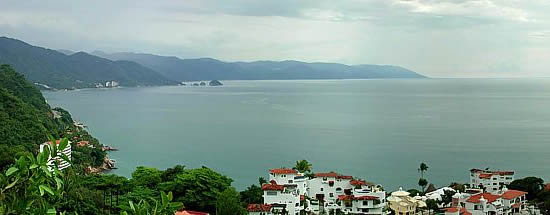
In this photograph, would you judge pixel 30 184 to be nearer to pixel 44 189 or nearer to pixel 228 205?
pixel 44 189

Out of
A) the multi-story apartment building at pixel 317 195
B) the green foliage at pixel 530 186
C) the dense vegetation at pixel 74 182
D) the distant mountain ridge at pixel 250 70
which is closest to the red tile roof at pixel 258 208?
the multi-story apartment building at pixel 317 195

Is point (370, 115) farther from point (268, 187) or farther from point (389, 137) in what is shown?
point (268, 187)

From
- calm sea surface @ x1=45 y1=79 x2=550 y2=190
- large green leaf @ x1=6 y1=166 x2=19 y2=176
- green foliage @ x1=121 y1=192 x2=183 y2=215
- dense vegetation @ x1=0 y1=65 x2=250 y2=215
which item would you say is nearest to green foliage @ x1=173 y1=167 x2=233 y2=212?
dense vegetation @ x1=0 y1=65 x2=250 y2=215

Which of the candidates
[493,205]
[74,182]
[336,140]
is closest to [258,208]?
[493,205]

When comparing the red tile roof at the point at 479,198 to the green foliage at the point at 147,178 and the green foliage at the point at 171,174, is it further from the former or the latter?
the green foliage at the point at 147,178

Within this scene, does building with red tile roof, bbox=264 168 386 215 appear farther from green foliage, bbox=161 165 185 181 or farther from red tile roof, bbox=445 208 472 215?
green foliage, bbox=161 165 185 181
